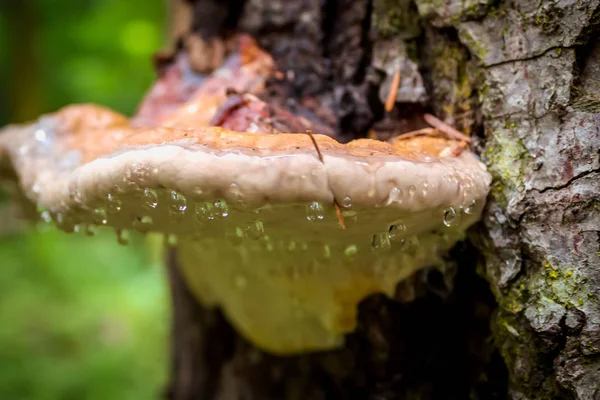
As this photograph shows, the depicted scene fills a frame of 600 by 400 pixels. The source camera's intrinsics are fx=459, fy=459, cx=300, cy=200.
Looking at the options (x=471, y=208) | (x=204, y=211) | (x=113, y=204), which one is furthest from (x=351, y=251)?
(x=113, y=204)

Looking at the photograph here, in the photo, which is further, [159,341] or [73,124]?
[159,341]

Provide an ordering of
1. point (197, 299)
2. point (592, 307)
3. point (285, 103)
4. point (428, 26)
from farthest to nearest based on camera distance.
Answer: point (197, 299)
point (285, 103)
point (428, 26)
point (592, 307)

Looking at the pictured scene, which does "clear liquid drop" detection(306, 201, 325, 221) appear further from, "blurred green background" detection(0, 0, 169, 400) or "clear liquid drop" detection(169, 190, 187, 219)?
"blurred green background" detection(0, 0, 169, 400)

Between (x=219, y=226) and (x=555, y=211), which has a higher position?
(x=555, y=211)

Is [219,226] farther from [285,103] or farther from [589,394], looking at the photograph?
[589,394]

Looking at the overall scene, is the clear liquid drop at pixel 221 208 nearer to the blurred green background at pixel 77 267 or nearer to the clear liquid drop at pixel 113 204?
the clear liquid drop at pixel 113 204

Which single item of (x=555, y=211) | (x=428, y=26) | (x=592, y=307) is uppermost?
(x=428, y=26)

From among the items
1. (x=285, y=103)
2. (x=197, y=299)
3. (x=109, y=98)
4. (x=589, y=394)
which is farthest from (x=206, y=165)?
(x=109, y=98)

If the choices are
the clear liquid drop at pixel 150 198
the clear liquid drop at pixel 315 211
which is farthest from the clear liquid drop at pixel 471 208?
the clear liquid drop at pixel 150 198
